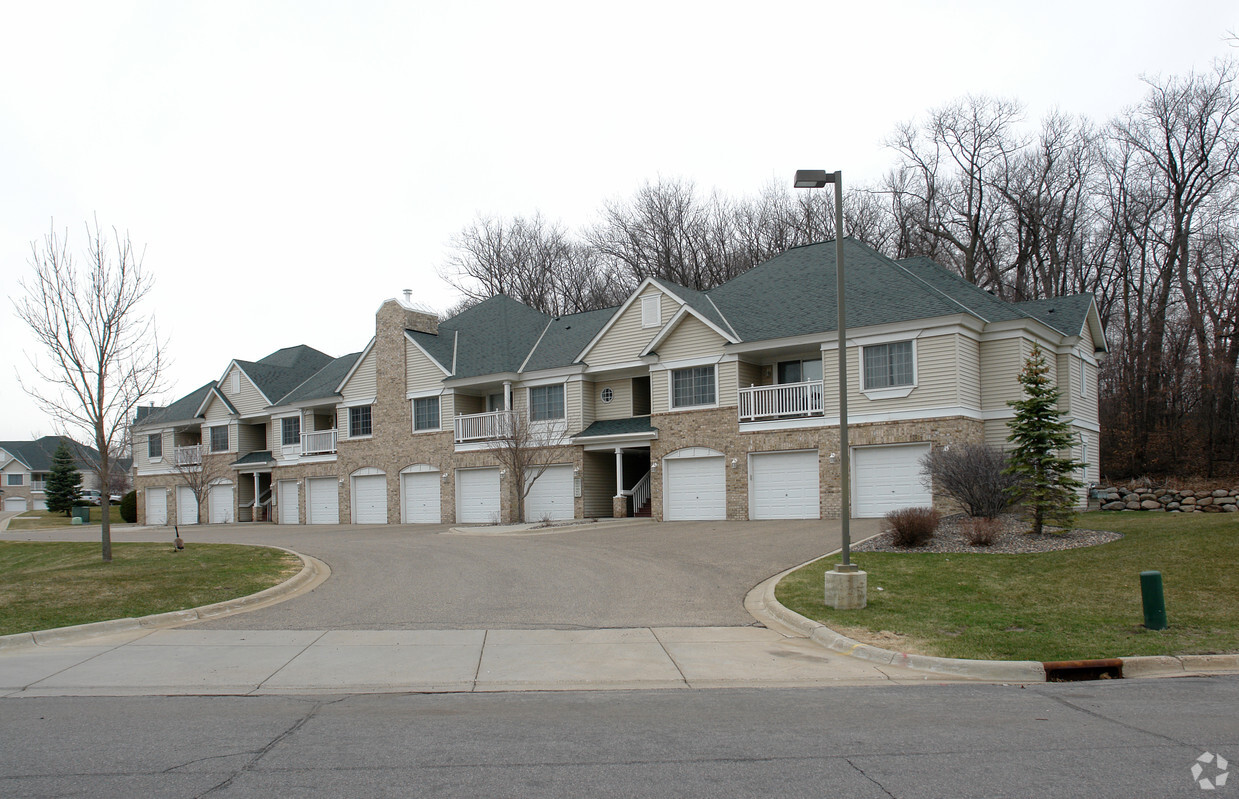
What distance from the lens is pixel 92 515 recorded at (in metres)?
59.2

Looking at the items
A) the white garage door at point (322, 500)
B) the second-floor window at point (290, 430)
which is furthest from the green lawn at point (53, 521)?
the white garage door at point (322, 500)

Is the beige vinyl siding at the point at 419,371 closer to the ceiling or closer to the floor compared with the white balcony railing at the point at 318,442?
closer to the ceiling

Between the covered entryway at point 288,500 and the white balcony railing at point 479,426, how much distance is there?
440 inches

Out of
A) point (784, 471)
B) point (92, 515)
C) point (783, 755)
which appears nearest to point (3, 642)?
point (783, 755)

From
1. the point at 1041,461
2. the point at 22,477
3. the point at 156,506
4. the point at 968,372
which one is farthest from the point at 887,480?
the point at 22,477

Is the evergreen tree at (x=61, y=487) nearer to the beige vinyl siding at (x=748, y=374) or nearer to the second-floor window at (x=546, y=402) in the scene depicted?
the second-floor window at (x=546, y=402)

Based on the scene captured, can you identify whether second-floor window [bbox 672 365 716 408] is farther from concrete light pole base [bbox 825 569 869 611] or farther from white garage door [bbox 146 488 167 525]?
white garage door [bbox 146 488 167 525]

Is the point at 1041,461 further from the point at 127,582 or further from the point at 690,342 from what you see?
the point at 127,582

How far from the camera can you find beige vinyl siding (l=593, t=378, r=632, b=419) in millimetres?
32094

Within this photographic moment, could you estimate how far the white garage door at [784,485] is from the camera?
2600cm

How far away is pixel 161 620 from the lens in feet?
40.8

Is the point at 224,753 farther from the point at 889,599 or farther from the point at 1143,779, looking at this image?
the point at 889,599

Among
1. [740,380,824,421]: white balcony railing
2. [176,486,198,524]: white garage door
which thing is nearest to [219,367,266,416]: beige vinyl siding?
[176,486,198,524]: white garage door

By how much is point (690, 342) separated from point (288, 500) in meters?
23.0
